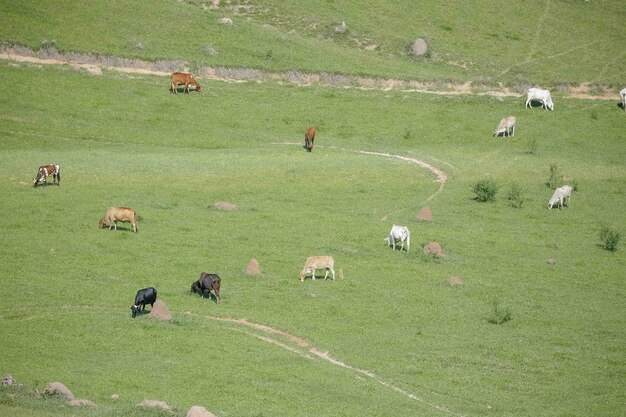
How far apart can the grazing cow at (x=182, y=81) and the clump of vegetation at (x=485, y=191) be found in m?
25.1

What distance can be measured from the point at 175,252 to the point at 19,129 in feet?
82.4

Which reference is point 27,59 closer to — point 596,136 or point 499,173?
point 499,173

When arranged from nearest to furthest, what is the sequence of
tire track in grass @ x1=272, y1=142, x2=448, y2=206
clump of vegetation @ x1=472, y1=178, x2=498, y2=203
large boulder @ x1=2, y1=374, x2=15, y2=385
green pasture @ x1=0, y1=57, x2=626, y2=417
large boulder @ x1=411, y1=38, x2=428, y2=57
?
large boulder @ x1=2, y1=374, x2=15, y2=385 < green pasture @ x1=0, y1=57, x2=626, y2=417 < clump of vegetation @ x1=472, y1=178, x2=498, y2=203 < tire track in grass @ x1=272, y1=142, x2=448, y2=206 < large boulder @ x1=411, y1=38, x2=428, y2=57

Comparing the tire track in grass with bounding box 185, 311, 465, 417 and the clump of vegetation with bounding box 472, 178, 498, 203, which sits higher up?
the clump of vegetation with bounding box 472, 178, 498, 203

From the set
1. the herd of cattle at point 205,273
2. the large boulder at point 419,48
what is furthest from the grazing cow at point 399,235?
the large boulder at point 419,48

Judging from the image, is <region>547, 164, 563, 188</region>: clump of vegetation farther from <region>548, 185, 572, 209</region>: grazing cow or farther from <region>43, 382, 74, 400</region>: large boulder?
<region>43, 382, 74, 400</region>: large boulder

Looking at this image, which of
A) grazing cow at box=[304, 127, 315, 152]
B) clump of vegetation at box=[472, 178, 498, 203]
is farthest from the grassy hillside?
clump of vegetation at box=[472, 178, 498, 203]

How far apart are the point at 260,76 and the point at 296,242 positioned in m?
34.6

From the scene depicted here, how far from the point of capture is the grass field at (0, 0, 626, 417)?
33688mm

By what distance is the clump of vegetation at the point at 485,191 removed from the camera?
192 ft

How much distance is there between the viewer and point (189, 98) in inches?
2958

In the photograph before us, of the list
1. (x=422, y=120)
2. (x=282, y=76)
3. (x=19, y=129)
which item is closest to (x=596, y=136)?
(x=422, y=120)

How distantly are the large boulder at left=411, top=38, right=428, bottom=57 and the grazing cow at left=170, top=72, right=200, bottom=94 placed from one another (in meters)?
21.8

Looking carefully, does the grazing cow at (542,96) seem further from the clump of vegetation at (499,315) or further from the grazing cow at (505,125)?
the clump of vegetation at (499,315)
